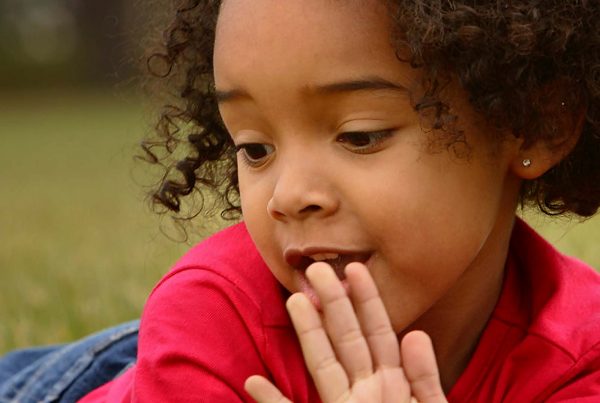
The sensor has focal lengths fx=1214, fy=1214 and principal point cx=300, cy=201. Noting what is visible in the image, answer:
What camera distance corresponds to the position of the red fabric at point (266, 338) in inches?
79.2

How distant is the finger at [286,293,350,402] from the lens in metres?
1.73

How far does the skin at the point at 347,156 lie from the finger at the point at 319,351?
0.51 feet

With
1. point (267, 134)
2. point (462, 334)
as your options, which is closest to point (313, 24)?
point (267, 134)

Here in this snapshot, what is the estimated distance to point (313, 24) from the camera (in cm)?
194

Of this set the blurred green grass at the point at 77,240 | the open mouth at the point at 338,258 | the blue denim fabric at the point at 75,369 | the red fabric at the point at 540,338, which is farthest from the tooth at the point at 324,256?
the blue denim fabric at the point at 75,369

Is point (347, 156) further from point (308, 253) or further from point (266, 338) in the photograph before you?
point (266, 338)

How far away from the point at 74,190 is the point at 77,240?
9.22 ft

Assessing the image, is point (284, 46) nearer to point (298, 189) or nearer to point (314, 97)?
point (314, 97)

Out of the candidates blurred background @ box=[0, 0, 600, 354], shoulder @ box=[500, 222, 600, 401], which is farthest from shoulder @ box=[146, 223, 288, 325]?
blurred background @ box=[0, 0, 600, 354]

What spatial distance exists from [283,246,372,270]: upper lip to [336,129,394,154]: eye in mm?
160

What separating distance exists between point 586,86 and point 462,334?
51 centimetres

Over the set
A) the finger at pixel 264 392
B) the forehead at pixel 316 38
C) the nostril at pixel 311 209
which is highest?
the forehead at pixel 316 38

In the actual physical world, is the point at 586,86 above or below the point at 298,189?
above

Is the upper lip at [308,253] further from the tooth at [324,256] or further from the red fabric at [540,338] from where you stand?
the red fabric at [540,338]
